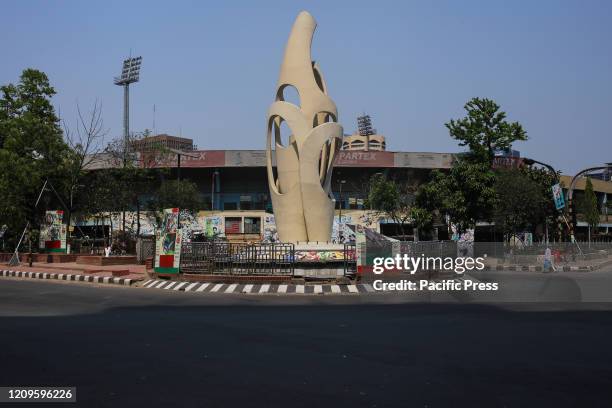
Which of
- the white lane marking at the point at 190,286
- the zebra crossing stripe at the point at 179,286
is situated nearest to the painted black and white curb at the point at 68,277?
the zebra crossing stripe at the point at 179,286

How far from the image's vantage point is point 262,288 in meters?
19.6

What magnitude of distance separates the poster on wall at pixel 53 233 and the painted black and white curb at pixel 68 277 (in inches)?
247

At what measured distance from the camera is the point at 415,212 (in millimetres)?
40781

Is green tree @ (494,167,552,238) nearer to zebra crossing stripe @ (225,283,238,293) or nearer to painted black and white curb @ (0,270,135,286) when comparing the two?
zebra crossing stripe @ (225,283,238,293)

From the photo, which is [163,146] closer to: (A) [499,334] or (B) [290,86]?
(B) [290,86]

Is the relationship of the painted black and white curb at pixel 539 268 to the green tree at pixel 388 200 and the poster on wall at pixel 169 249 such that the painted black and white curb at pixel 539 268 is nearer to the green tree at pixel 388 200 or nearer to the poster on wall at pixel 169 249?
the poster on wall at pixel 169 249

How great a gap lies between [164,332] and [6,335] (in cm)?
237

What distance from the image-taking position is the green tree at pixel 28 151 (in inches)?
1335

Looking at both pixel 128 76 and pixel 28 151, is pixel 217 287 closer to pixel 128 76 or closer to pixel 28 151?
pixel 28 151

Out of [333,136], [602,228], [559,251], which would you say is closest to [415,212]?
[559,251]

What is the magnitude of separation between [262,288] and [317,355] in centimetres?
1149

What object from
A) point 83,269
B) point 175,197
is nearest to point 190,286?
point 83,269

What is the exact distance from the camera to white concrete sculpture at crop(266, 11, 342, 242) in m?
25.0

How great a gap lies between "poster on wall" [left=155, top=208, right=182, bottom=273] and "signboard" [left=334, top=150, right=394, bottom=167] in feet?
132
